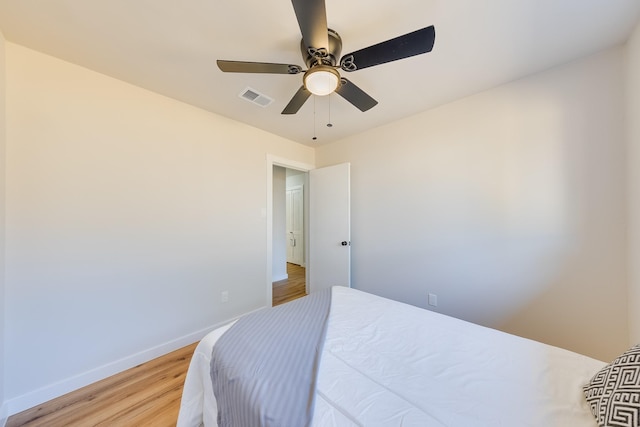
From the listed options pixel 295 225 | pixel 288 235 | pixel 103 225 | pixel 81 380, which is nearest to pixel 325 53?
pixel 103 225

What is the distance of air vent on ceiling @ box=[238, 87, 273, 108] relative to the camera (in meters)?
2.02

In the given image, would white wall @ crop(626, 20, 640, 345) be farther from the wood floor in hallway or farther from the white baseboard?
the white baseboard

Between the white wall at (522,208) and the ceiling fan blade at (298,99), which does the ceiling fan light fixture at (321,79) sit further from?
the white wall at (522,208)

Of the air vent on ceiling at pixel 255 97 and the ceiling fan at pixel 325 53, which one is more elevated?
the air vent on ceiling at pixel 255 97

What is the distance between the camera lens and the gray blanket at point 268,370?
2.45 feet

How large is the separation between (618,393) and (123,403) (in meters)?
2.47

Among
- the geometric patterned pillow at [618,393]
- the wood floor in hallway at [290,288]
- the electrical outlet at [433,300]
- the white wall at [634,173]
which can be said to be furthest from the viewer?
the wood floor in hallway at [290,288]

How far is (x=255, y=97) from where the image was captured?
2113mm

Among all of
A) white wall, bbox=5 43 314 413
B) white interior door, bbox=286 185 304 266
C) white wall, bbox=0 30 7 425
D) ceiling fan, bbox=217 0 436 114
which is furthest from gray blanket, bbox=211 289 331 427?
white interior door, bbox=286 185 304 266

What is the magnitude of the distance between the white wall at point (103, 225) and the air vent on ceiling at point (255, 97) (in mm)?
564

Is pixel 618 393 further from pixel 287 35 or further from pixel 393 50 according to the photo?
pixel 287 35

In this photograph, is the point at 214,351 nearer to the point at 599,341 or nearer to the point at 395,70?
the point at 395,70

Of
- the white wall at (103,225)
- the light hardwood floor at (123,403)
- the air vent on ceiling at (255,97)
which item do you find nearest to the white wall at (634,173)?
the air vent on ceiling at (255,97)

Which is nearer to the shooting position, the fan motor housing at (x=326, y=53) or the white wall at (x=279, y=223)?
the fan motor housing at (x=326, y=53)
